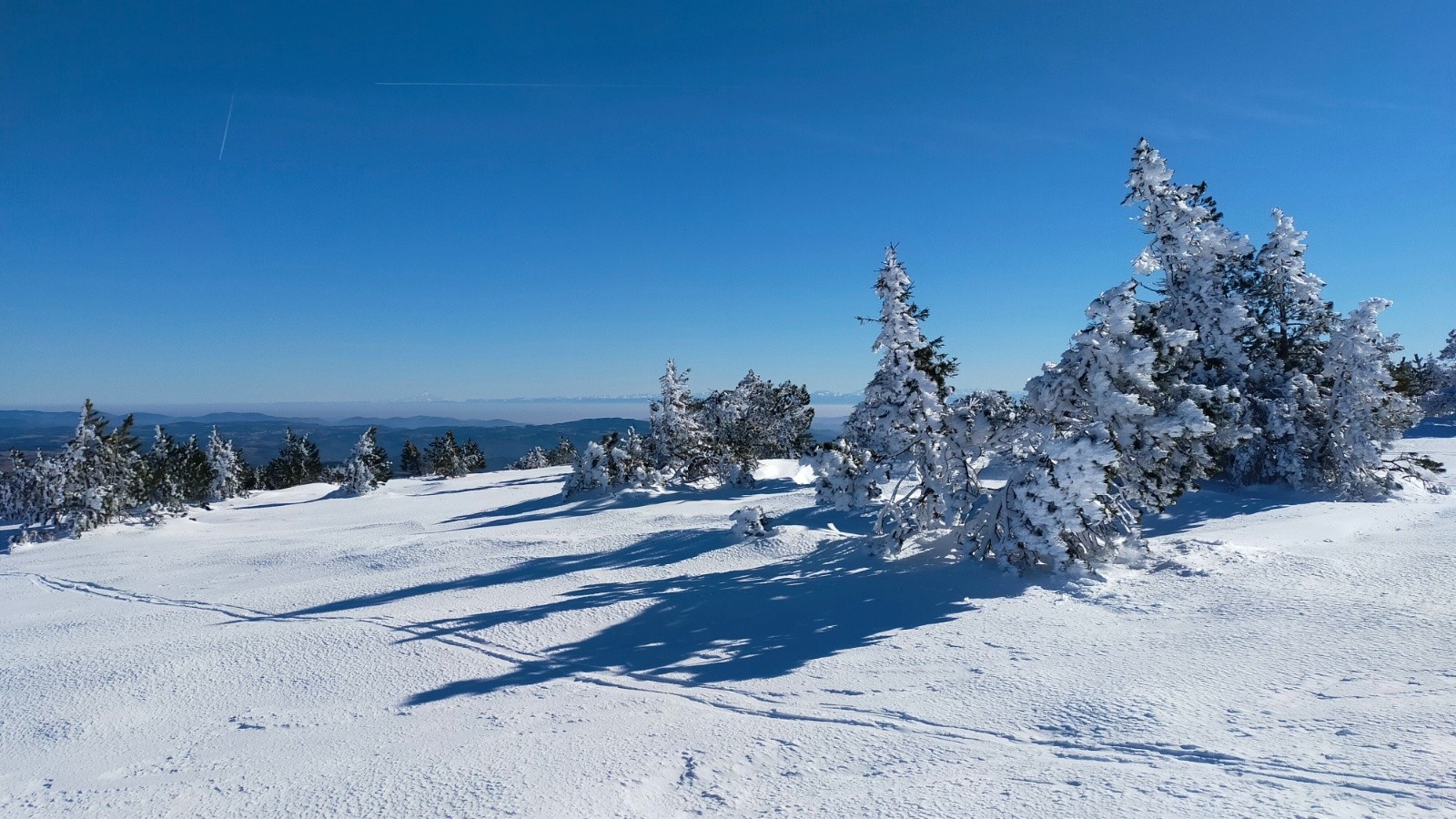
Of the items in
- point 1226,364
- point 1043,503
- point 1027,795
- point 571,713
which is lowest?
point 571,713

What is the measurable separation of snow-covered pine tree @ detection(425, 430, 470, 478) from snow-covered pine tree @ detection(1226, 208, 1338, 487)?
63121mm

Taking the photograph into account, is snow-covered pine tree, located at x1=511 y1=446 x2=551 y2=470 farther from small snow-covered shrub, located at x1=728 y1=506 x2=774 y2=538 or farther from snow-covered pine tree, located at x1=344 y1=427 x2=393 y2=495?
small snow-covered shrub, located at x1=728 y1=506 x2=774 y2=538

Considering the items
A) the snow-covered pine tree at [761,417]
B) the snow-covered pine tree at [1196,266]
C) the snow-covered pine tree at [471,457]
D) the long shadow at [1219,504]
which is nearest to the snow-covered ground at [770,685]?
the long shadow at [1219,504]

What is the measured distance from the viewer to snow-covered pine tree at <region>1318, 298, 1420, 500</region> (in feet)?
61.2

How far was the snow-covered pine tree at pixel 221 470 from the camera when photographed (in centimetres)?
4741

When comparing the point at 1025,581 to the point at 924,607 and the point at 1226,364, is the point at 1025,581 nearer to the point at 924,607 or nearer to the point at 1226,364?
the point at 924,607

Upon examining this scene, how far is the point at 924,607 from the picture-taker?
10.9 meters

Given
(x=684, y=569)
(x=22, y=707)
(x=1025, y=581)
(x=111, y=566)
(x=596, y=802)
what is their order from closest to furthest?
1. (x=596, y=802)
2. (x=22, y=707)
3. (x=1025, y=581)
4. (x=684, y=569)
5. (x=111, y=566)

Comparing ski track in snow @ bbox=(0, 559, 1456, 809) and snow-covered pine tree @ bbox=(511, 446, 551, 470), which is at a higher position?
ski track in snow @ bbox=(0, 559, 1456, 809)

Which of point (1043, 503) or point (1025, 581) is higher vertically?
point (1043, 503)

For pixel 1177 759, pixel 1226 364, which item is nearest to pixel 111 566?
pixel 1177 759

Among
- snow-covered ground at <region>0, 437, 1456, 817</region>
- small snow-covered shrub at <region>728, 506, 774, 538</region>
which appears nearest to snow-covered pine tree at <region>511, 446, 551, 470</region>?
snow-covered ground at <region>0, 437, 1456, 817</region>

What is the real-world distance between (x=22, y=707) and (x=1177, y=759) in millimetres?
13967

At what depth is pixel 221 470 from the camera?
158 ft
